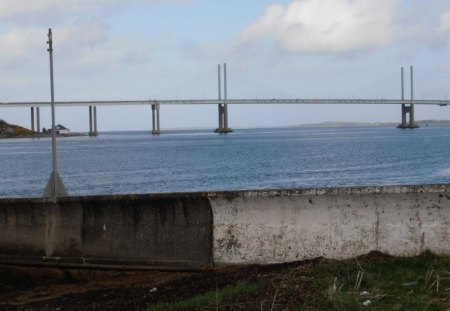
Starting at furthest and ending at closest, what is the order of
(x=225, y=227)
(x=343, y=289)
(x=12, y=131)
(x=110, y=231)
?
(x=12, y=131) → (x=110, y=231) → (x=225, y=227) → (x=343, y=289)

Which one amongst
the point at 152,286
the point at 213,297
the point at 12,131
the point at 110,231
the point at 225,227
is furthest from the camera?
the point at 12,131

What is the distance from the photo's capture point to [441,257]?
7699 millimetres

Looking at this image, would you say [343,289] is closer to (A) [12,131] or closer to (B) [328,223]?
(B) [328,223]

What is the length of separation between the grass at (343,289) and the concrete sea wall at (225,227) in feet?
1.98

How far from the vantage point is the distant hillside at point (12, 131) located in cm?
17162

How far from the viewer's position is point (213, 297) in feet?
21.8

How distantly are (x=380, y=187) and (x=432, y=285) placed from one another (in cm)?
204

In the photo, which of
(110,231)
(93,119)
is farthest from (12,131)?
(110,231)

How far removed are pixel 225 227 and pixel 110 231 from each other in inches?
60.5

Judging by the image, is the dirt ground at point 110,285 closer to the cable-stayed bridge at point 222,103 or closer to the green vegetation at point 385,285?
the green vegetation at point 385,285

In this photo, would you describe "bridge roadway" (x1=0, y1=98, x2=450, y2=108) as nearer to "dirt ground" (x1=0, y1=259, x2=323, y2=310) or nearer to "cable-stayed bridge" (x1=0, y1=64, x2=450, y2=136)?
"cable-stayed bridge" (x1=0, y1=64, x2=450, y2=136)

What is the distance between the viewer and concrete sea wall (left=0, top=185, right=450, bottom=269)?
8156mm

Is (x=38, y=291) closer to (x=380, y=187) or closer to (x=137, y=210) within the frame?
(x=137, y=210)

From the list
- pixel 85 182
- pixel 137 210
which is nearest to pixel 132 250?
pixel 137 210
